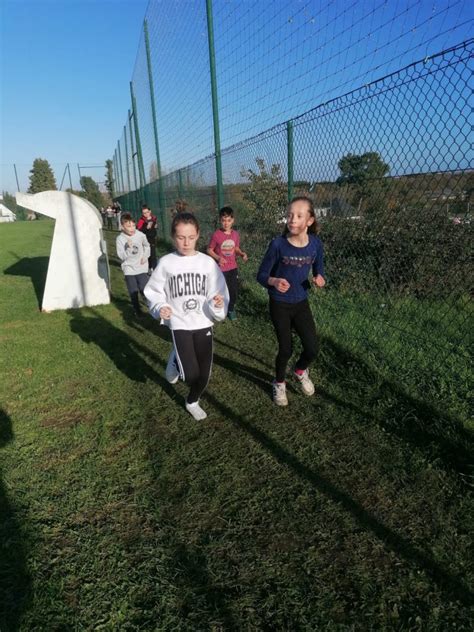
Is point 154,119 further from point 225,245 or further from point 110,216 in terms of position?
point 110,216

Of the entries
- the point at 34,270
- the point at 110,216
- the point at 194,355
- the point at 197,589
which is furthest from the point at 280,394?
the point at 110,216

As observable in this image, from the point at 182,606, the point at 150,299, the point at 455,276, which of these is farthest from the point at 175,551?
the point at 455,276

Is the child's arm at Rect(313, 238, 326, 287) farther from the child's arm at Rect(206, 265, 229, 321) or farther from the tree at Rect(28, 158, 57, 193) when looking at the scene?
the tree at Rect(28, 158, 57, 193)

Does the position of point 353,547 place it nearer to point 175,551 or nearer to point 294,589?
point 294,589

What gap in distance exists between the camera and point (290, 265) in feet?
11.5

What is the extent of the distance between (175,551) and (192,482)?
0.56 m

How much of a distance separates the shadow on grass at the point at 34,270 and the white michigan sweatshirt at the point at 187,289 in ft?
18.2

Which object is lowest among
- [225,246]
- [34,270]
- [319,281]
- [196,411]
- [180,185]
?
[196,411]

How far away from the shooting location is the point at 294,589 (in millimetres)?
2014

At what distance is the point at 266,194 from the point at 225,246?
4.33 ft

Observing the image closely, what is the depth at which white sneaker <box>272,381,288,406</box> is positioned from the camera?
375 centimetres

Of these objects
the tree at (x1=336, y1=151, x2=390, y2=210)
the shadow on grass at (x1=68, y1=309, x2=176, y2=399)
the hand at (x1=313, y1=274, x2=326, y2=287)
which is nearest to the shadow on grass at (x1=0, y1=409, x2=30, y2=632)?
the shadow on grass at (x1=68, y1=309, x2=176, y2=399)

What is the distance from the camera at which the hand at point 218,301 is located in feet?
10.9

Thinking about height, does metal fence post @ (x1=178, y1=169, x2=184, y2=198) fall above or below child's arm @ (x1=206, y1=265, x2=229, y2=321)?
above
